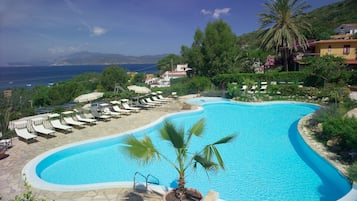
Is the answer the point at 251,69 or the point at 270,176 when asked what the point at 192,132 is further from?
the point at 251,69

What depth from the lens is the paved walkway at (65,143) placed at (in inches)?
204

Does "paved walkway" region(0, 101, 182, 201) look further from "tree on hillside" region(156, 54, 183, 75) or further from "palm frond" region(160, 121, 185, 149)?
"tree on hillside" region(156, 54, 183, 75)

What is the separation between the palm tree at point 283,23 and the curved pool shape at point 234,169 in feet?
51.7

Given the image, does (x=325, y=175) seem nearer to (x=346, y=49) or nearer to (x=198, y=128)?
(x=198, y=128)

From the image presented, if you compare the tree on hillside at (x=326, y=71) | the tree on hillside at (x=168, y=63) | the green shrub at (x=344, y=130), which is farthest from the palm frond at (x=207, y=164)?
the tree on hillside at (x=168, y=63)

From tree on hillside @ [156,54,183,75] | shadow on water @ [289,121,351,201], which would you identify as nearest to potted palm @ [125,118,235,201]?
shadow on water @ [289,121,351,201]

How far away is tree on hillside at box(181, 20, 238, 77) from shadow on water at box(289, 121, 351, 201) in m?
17.9

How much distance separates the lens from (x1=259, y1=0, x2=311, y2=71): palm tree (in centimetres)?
2373

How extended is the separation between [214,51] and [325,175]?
21.2 meters

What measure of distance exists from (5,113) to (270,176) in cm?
1157

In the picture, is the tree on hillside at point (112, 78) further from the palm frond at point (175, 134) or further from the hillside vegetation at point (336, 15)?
the hillside vegetation at point (336, 15)

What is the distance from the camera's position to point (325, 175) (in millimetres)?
6676

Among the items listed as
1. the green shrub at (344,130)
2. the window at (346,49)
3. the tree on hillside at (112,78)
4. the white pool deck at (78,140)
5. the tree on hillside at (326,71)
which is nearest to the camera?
the white pool deck at (78,140)

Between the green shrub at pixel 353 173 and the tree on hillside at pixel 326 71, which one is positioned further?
the tree on hillside at pixel 326 71
